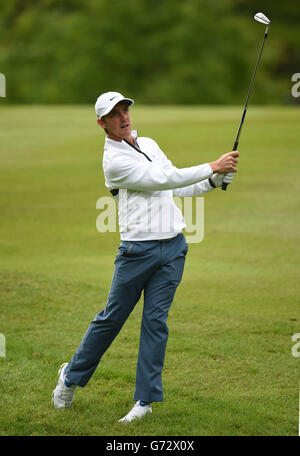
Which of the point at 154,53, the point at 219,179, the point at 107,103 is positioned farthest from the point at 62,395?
the point at 154,53

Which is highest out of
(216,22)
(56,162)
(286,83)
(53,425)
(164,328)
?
(216,22)

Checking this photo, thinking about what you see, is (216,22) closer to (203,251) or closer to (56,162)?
(56,162)

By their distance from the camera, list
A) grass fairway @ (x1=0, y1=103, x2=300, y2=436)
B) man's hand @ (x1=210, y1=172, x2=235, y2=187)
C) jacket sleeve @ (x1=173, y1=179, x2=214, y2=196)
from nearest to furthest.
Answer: man's hand @ (x1=210, y1=172, x2=235, y2=187), grass fairway @ (x1=0, y1=103, x2=300, y2=436), jacket sleeve @ (x1=173, y1=179, x2=214, y2=196)

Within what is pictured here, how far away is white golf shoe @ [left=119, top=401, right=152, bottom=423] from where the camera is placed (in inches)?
190

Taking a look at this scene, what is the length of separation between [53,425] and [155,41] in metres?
49.3

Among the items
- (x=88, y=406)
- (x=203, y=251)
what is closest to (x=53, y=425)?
(x=88, y=406)

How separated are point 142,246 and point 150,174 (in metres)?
0.47

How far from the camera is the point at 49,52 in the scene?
A: 53438mm

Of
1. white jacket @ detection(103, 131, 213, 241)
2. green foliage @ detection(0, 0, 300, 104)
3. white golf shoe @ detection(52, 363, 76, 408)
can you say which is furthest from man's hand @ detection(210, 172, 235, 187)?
green foliage @ detection(0, 0, 300, 104)

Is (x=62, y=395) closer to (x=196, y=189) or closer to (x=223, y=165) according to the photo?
(x=196, y=189)

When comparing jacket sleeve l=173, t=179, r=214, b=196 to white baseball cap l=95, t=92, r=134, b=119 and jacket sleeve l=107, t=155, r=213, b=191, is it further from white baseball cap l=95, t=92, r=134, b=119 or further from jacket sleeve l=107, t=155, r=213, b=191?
white baseball cap l=95, t=92, r=134, b=119

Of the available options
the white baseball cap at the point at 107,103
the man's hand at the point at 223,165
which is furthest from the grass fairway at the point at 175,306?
the white baseball cap at the point at 107,103

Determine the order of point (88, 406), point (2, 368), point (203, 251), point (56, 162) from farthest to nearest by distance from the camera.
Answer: point (56, 162)
point (203, 251)
point (2, 368)
point (88, 406)

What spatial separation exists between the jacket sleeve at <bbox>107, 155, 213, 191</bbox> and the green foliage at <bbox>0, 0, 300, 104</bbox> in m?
43.9
